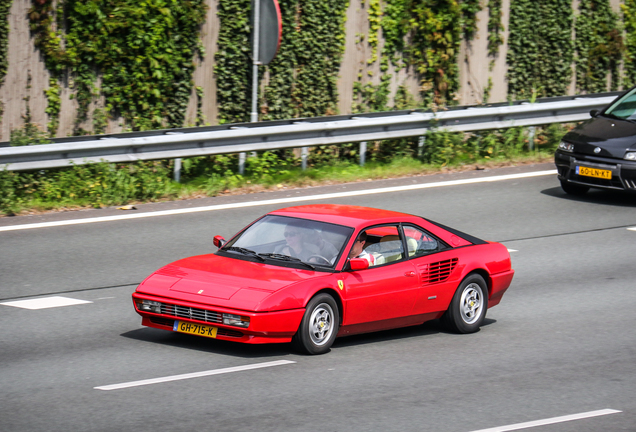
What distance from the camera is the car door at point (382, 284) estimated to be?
27.2ft

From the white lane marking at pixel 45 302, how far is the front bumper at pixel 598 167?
360 inches

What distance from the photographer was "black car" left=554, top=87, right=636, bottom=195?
15.0m

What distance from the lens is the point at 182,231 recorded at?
12.9 meters

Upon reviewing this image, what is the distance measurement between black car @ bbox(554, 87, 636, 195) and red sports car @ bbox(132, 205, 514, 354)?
6.17m

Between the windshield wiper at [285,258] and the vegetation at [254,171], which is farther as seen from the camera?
the vegetation at [254,171]

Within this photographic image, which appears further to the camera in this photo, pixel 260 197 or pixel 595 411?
pixel 260 197

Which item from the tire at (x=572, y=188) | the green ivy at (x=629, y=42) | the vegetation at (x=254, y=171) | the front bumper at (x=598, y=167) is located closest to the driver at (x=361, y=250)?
the vegetation at (x=254, y=171)

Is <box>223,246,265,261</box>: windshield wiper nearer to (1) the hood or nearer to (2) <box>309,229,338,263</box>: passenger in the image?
(1) the hood

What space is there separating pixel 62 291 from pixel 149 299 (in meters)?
2.47

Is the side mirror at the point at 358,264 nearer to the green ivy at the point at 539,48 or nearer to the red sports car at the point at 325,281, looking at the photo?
the red sports car at the point at 325,281

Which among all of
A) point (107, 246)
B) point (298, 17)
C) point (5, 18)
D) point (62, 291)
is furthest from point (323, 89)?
point (62, 291)

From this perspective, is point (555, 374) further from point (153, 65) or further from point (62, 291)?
point (153, 65)

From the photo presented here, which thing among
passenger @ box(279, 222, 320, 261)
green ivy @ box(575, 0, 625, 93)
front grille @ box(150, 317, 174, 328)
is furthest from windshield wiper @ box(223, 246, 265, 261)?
green ivy @ box(575, 0, 625, 93)

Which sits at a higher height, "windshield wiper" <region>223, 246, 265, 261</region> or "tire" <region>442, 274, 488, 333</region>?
"windshield wiper" <region>223, 246, 265, 261</region>
